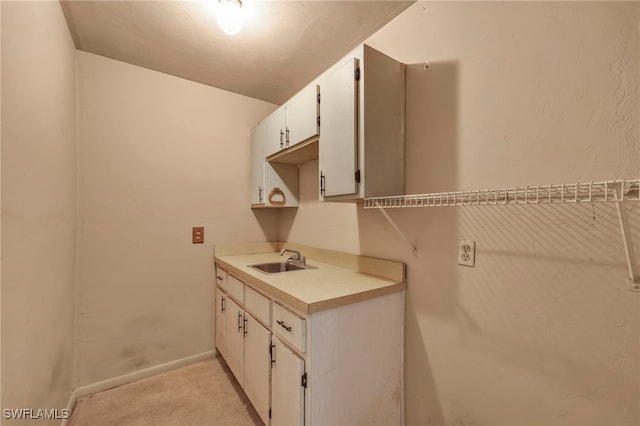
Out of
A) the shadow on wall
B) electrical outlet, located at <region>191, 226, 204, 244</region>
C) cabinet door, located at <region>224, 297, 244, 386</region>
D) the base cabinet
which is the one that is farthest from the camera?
electrical outlet, located at <region>191, 226, 204, 244</region>

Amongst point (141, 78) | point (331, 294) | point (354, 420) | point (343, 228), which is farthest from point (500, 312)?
point (141, 78)

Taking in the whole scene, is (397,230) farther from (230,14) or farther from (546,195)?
(230,14)

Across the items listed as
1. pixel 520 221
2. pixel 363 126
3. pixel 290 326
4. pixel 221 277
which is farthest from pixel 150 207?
pixel 520 221

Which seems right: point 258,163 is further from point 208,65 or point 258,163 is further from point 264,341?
point 264,341

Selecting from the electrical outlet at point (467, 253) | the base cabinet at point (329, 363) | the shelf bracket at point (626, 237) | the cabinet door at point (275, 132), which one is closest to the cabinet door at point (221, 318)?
the base cabinet at point (329, 363)

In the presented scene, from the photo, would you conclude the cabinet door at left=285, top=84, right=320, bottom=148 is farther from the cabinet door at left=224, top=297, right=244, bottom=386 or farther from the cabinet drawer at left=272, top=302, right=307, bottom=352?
the cabinet door at left=224, top=297, right=244, bottom=386

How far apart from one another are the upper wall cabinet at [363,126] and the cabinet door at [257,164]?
35.9 inches

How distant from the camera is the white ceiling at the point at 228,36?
1384mm

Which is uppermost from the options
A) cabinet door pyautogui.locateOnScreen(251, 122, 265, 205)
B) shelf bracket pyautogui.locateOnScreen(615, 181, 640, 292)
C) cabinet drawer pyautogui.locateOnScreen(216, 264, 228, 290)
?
cabinet door pyautogui.locateOnScreen(251, 122, 265, 205)

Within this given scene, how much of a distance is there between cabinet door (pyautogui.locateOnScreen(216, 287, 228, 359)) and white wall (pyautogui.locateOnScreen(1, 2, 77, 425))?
88 cm

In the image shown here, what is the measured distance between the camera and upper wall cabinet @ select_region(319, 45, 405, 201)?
1230 millimetres

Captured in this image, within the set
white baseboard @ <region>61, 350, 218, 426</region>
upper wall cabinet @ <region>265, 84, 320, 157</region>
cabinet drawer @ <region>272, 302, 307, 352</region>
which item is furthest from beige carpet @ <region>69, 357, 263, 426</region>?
Result: upper wall cabinet @ <region>265, 84, 320, 157</region>

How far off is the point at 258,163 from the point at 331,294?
1.47 metres

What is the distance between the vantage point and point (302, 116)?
164 cm
